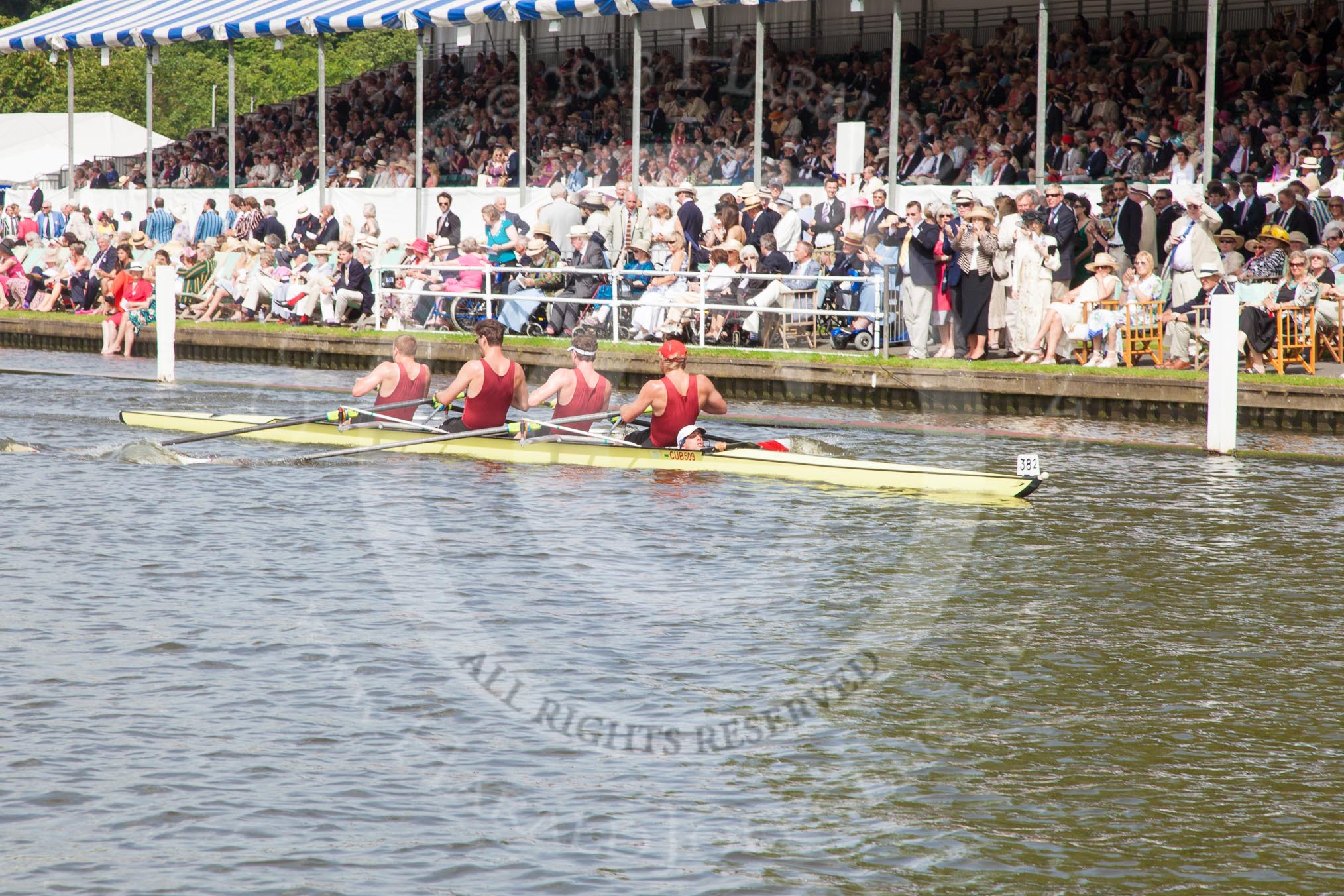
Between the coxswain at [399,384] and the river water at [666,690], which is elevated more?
the coxswain at [399,384]

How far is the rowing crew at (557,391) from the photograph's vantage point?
13227 mm

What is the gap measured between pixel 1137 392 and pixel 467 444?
6730 mm

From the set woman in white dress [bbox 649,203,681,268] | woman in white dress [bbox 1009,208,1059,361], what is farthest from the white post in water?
woman in white dress [bbox 1009,208,1059,361]

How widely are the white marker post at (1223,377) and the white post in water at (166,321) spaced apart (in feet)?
40.9

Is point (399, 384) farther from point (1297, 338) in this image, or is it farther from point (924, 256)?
point (1297, 338)

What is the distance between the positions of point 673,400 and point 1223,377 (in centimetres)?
498

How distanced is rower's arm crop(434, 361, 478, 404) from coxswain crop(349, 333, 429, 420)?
0.35m

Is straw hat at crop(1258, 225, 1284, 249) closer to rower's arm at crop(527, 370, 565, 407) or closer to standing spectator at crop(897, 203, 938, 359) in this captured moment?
standing spectator at crop(897, 203, 938, 359)

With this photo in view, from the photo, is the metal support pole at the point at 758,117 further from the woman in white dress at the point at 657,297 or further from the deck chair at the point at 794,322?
the deck chair at the point at 794,322

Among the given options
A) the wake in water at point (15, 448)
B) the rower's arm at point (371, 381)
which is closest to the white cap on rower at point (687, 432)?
the rower's arm at point (371, 381)

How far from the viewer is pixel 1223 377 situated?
14727mm

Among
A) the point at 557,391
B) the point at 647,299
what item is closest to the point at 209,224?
the point at 647,299

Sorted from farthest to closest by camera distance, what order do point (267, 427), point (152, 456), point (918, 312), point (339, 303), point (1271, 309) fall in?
point (339, 303) → point (918, 312) → point (1271, 309) → point (267, 427) → point (152, 456)

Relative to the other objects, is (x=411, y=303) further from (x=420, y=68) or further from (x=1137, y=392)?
(x=1137, y=392)
